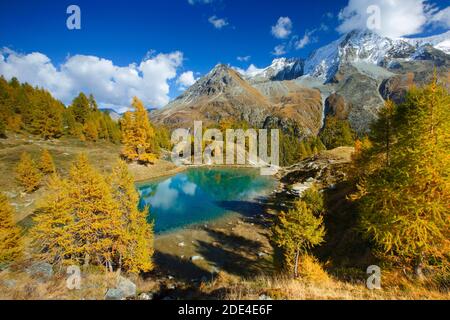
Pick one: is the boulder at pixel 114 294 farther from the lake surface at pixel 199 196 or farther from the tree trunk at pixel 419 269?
the lake surface at pixel 199 196

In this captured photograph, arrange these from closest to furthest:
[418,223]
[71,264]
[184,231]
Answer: [418,223], [71,264], [184,231]

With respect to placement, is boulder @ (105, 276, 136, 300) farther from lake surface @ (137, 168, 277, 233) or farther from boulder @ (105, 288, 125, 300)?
lake surface @ (137, 168, 277, 233)

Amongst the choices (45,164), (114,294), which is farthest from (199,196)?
(114,294)

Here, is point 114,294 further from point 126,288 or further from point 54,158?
point 54,158

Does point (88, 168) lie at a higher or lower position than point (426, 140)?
lower

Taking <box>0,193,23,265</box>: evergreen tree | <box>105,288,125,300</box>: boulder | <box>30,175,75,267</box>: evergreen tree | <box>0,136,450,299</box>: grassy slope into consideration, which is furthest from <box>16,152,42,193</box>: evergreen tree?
<box>105,288,125,300</box>: boulder

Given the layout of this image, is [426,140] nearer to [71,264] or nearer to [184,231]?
[71,264]

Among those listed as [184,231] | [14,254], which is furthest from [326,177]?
[14,254]

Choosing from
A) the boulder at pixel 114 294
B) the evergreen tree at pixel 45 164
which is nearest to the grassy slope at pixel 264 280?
the boulder at pixel 114 294

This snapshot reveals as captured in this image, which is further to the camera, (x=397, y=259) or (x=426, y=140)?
(x=397, y=259)

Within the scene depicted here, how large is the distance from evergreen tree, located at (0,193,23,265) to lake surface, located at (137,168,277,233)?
58.5ft
